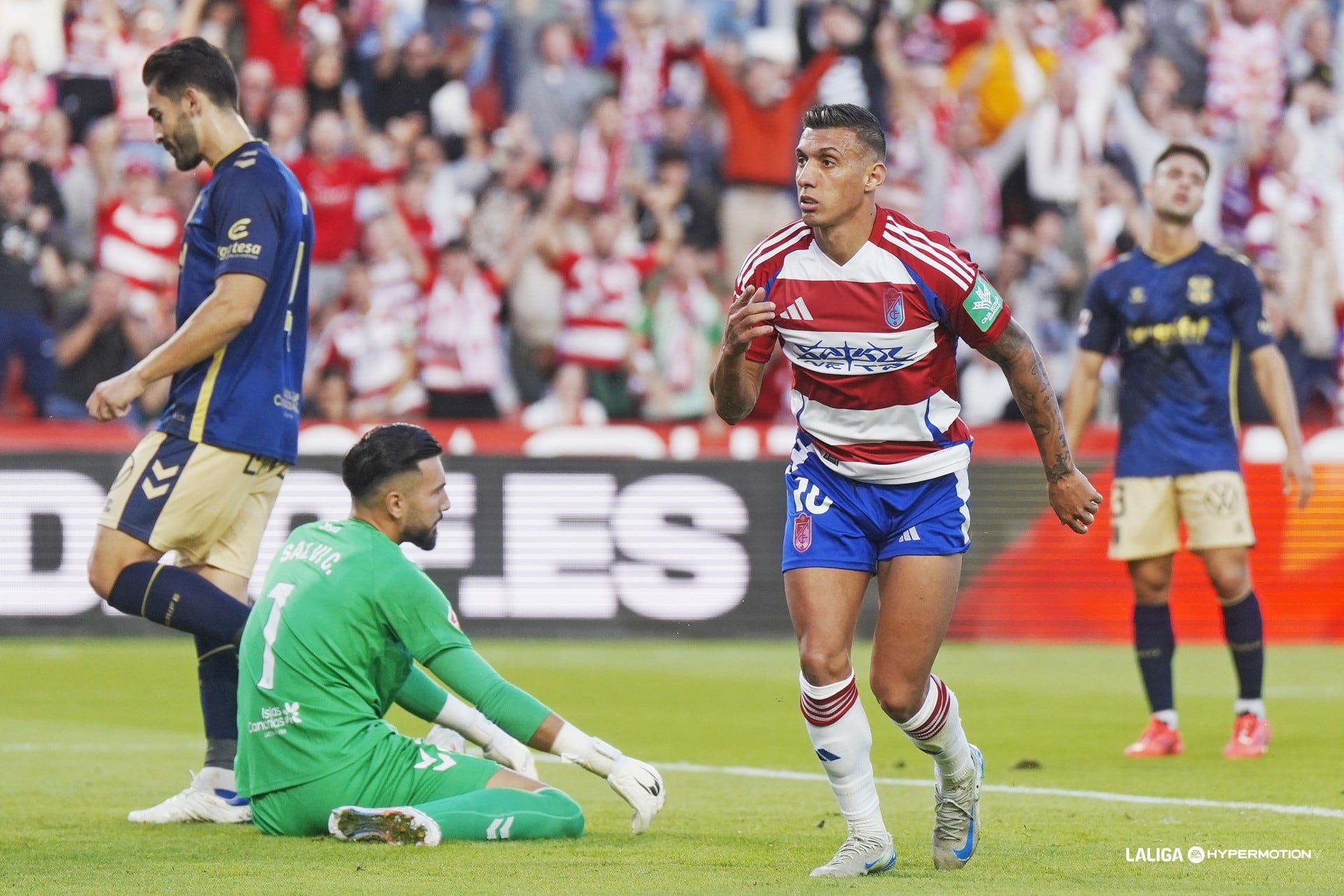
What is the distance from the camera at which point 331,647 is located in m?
6.03

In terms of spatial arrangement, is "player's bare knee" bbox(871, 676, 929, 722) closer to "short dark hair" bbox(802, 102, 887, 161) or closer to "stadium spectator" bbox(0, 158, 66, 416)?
"short dark hair" bbox(802, 102, 887, 161)

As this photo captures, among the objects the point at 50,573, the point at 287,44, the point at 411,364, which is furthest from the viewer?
the point at 287,44

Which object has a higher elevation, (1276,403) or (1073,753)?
(1276,403)

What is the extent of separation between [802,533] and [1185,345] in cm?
416

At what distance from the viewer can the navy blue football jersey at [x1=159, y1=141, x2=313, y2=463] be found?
6.85 metres

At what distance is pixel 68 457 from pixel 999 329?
10153mm

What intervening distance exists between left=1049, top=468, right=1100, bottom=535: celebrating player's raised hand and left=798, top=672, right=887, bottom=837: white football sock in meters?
0.83

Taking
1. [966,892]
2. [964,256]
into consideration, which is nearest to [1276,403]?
[964,256]

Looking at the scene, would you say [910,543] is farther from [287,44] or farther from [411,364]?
[287,44]

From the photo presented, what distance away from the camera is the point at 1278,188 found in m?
18.1

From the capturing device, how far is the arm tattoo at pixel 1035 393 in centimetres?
584

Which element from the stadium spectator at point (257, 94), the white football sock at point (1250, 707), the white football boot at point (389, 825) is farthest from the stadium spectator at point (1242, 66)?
the white football boot at point (389, 825)

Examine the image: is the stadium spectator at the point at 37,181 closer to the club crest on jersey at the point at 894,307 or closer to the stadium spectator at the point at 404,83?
the stadium spectator at the point at 404,83

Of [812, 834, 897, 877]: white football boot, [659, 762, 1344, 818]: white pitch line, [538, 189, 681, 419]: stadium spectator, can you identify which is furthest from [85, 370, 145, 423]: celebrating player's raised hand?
[538, 189, 681, 419]: stadium spectator
